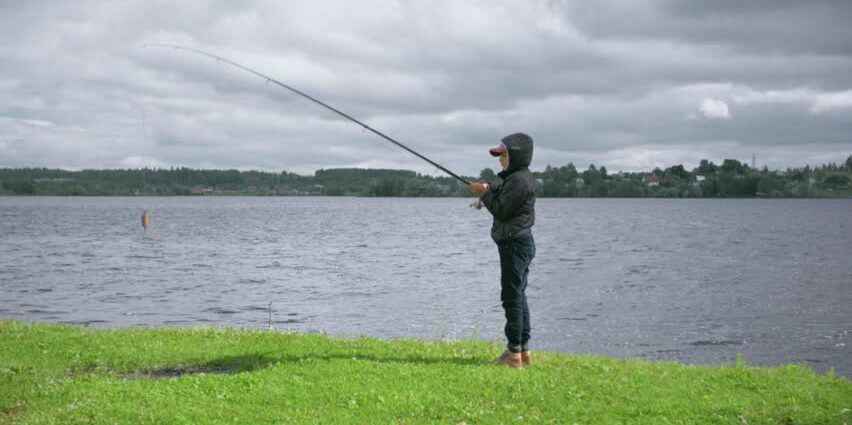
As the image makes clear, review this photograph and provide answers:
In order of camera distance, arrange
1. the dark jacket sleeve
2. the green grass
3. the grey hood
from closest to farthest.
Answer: the green grass, the dark jacket sleeve, the grey hood

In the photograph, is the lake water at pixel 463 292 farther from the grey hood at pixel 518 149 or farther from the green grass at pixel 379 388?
the grey hood at pixel 518 149

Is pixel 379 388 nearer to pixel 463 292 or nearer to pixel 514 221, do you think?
pixel 514 221

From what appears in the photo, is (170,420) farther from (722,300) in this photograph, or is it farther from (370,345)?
(722,300)

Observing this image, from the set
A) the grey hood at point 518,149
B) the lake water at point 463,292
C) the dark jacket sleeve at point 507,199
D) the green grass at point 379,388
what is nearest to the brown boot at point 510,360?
the green grass at point 379,388

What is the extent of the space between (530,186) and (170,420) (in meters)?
6.52

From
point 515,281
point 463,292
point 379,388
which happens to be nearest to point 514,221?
point 515,281

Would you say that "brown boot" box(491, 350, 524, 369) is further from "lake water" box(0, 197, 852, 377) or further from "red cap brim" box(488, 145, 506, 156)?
"lake water" box(0, 197, 852, 377)

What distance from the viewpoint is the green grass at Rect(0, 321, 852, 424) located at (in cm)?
1039

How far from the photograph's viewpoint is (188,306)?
1316 inches

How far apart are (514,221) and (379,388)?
3518mm

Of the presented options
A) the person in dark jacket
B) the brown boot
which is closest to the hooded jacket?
the person in dark jacket

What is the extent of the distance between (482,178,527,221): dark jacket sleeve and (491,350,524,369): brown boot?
231 cm

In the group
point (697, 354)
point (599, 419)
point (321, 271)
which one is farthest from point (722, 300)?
point (599, 419)

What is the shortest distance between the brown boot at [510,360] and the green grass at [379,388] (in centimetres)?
34
